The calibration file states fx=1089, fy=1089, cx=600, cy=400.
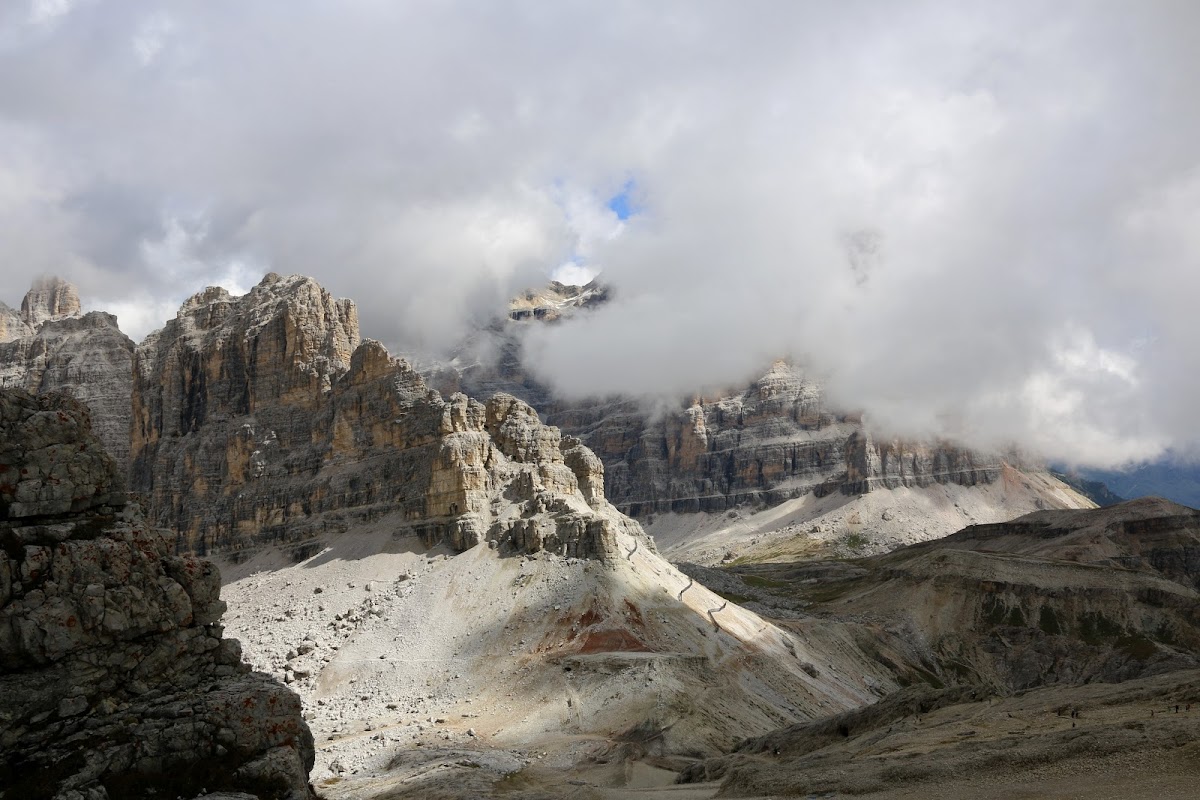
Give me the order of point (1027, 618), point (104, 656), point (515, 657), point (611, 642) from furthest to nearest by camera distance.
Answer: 1. point (1027, 618)
2. point (515, 657)
3. point (611, 642)
4. point (104, 656)

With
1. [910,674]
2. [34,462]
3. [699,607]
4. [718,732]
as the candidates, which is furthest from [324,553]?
[34,462]

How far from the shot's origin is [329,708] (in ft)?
339

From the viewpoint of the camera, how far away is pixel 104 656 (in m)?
46.0

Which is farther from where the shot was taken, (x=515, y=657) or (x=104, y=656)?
(x=515, y=657)

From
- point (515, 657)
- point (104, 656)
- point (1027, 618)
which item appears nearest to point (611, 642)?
point (515, 657)

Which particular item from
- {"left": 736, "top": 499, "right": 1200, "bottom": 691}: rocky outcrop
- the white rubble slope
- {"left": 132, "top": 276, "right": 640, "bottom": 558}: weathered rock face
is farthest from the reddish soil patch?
{"left": 736, "top": 499, "right": 1200, "bottom": 691}: rocky outcrop

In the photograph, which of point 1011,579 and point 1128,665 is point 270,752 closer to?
point 1128,665

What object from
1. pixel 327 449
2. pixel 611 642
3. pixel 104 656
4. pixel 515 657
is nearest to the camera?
pixel 104 656

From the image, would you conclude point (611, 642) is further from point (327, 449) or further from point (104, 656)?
point (327, 449)

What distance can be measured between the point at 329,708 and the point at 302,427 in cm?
7825

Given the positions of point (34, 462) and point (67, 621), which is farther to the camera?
point (34, 462)

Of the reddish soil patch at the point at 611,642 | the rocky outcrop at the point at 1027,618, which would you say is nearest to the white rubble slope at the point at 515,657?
the reddish soil patch at the point at 611,642

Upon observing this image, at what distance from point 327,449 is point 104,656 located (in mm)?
120102

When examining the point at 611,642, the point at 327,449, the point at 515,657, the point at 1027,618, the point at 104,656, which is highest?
the point at 327,449
